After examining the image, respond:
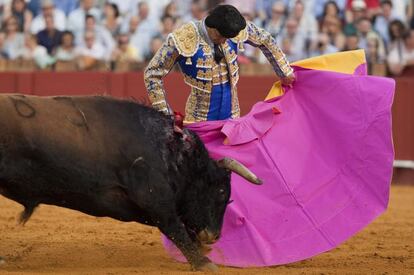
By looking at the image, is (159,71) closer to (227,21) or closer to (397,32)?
(227,21)

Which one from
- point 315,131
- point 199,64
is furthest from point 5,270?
point 315,131

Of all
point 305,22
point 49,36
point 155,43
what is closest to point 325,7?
point 305,22

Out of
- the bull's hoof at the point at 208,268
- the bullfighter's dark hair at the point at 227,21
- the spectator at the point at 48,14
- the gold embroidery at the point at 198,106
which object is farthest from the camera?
the spectator at the point at 48,14

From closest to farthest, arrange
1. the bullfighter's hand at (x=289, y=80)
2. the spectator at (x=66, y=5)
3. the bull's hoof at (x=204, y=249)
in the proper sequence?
1. the bull's hoof at (x=204, y=249)
2. the bullfighter's hand at (x=289, y=80)
3. the spectator at (x=66, y=5)

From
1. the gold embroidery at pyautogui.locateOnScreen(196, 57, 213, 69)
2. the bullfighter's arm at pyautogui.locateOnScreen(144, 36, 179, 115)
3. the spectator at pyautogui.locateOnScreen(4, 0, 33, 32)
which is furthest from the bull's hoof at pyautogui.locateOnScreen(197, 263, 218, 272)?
the spectator at pyautogui.locateOnScreen(4, 0, 33, 32)

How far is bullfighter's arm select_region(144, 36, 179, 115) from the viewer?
221 inches

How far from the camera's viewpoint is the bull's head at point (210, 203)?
5.52 meters

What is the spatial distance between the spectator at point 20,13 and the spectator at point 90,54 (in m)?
0.68

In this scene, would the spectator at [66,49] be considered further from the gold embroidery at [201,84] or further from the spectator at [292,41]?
the gold embroidery at [201,84]

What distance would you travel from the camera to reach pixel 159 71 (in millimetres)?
5641

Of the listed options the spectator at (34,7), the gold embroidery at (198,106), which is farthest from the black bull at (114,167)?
the spectator at (34,7)

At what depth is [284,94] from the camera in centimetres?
605

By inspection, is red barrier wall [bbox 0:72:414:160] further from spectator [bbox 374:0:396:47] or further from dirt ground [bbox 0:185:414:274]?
dirt ground [bbox 0:185:414:274]

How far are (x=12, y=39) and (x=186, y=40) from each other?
5.52 m
